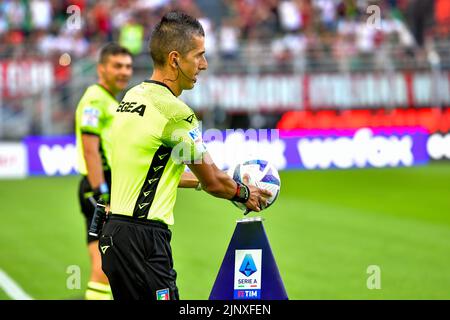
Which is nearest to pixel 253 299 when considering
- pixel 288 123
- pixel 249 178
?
pixel 249 178

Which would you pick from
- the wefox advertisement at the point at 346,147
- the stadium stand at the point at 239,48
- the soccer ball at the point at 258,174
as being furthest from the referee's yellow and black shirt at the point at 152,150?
the stadium stand at the point at 239,48

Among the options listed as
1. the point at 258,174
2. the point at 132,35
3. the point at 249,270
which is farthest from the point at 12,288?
the point at 132,35

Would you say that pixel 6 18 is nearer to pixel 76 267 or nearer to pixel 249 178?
pixel 76 267

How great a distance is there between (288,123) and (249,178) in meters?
20.0

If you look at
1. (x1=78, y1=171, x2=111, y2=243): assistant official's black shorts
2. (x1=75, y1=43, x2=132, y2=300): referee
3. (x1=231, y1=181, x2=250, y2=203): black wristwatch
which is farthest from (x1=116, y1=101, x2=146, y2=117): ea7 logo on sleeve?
(x1=78, y1=171, x2=111, y2=243): assistant official's black shorts

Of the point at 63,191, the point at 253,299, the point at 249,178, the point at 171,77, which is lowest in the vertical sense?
the point at 253,299

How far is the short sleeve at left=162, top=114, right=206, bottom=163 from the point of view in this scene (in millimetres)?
5461

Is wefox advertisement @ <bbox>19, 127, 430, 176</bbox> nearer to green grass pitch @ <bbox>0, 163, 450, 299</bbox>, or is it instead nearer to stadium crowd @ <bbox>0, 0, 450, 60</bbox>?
green grass pitch @ <bbox>0, 163, 450, 299</bbox>

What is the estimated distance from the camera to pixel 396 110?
26.3 metres

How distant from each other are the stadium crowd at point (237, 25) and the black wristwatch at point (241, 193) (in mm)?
19876

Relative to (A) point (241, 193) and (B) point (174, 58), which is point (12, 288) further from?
(B) point (174, 58)

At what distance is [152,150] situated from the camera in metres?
5.49

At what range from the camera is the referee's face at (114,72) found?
348 inches

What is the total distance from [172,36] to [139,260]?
4.53ft
